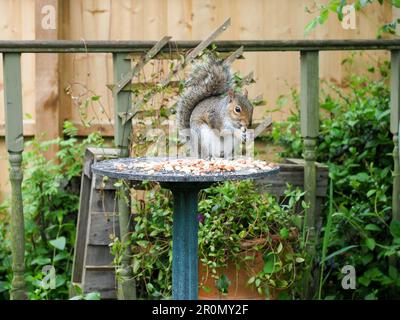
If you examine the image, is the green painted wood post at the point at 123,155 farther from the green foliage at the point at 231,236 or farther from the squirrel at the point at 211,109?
the squirrel at the point at 211,109

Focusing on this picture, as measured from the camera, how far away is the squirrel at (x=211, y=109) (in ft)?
12.0

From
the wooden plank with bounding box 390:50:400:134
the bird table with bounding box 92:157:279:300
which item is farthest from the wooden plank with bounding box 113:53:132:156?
the wooden plank with bounding box 390:50:400:134

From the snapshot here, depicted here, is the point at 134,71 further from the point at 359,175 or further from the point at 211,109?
the point at 359,175

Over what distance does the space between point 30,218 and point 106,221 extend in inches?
40.3

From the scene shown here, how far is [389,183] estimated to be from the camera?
5078 millimetres

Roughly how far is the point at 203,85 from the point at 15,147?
3.77ft

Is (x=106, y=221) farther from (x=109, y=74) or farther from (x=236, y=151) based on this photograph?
(x=109, y=74)

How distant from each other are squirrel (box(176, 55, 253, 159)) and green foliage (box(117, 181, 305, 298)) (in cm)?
65

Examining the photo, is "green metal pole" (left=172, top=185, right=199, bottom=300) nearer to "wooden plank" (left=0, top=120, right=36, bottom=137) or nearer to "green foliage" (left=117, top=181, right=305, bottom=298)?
"green foliage" (left=117, top=181, right=305, bottom=298)

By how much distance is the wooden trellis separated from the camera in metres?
4.39

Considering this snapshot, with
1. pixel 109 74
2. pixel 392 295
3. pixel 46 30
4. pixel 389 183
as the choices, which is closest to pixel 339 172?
pixel 389 183

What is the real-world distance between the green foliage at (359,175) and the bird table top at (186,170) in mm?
1092

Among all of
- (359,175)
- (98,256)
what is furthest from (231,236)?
(359,175)
